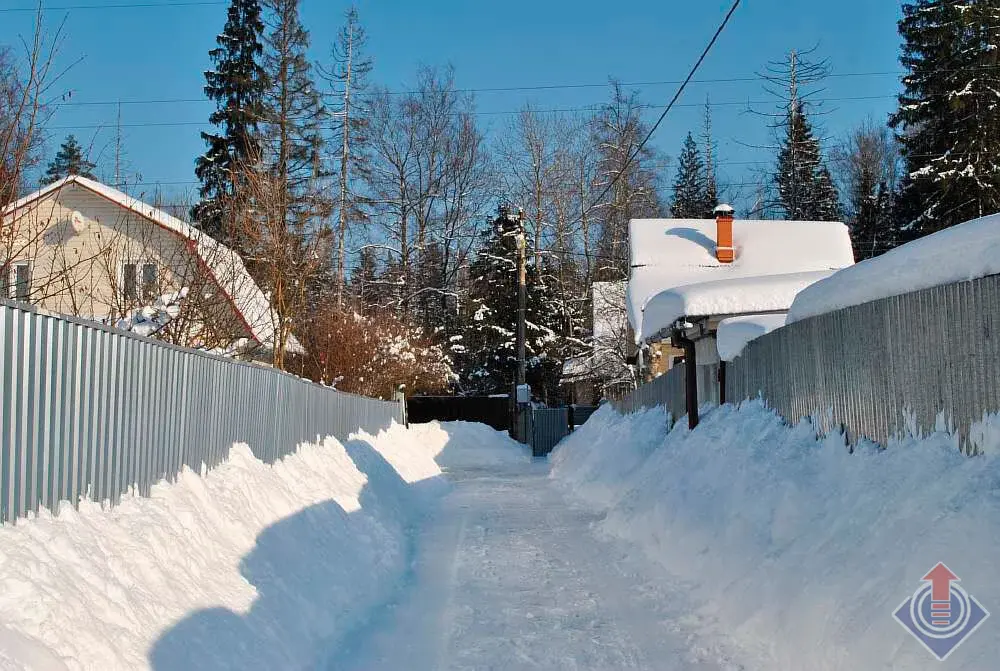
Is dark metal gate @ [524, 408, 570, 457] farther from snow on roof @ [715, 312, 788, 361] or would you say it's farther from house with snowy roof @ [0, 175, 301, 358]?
snow on roof @ [715, 312, 788, 361]

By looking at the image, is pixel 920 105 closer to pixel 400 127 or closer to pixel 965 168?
pixel 965 168

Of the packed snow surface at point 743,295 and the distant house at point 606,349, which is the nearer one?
→ the packed snow surface at point 743,295

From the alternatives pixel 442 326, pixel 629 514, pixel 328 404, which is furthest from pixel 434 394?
pixel 629 514

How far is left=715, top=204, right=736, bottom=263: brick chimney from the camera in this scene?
95.0 ft

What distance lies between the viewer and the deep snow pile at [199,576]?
4164 mm

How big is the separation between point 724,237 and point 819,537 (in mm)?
23301

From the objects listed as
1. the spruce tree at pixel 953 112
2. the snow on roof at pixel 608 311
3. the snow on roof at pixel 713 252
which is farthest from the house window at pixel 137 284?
the snow on roof at pixel 608 311

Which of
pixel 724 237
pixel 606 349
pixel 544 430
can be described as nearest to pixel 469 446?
pixel 544 430

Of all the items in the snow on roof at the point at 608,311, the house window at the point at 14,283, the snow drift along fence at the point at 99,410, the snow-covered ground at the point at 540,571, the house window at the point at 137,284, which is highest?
the snow on roof at the point at 608,311

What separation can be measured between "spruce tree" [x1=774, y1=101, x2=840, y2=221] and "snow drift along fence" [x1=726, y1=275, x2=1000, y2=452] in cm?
3895

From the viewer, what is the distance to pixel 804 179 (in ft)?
158

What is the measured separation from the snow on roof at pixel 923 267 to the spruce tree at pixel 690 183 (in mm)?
47699

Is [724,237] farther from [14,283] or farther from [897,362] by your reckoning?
[897,362]

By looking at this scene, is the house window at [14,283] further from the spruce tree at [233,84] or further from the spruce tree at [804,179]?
the spruce tree at [804,179]
